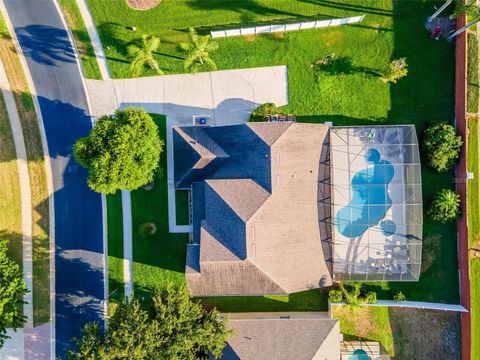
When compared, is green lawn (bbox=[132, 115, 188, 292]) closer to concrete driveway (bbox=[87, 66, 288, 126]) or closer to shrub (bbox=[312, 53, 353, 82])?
concrete driveway (bbox=[87, 66, 288, 126])

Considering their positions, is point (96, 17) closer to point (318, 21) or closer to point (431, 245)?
point (318, 21)

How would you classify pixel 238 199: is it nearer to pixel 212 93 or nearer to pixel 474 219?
pixel 212 93

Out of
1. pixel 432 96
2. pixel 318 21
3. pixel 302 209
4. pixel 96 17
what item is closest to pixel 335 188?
pixel 302 209

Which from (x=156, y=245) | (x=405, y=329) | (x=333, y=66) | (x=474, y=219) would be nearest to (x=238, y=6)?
(x=333, y=66)

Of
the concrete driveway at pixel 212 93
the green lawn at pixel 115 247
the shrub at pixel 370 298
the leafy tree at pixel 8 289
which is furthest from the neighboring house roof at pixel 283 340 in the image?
the concrete driveway at pixel 212 93

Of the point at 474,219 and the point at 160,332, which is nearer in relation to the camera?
the point at 160,332

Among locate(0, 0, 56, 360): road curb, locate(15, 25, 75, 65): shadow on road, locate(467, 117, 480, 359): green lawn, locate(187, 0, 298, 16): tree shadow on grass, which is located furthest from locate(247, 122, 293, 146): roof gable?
locate(0, 0, 56, 360): road curb
